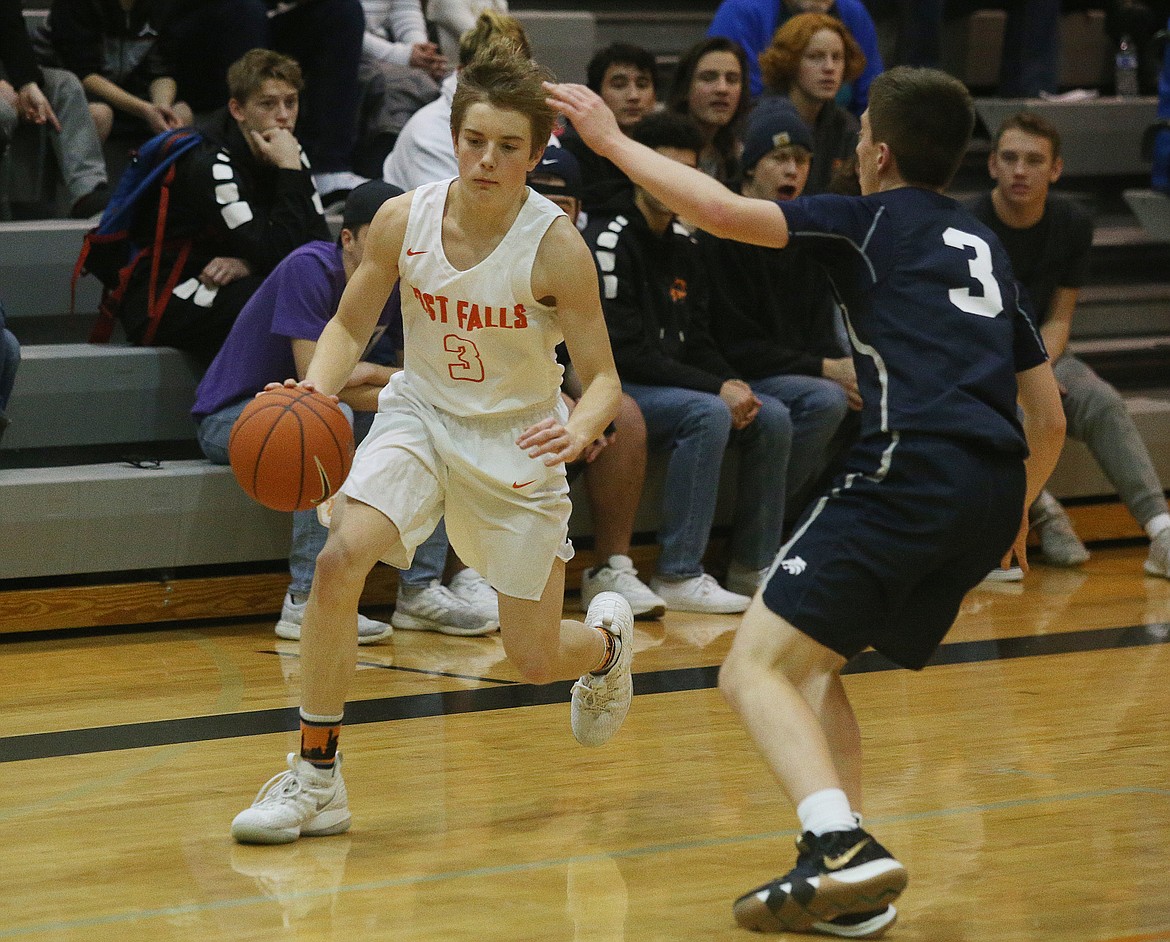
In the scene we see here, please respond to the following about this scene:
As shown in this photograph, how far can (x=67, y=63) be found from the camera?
284 inches

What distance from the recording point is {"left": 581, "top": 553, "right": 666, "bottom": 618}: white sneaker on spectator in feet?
19.9

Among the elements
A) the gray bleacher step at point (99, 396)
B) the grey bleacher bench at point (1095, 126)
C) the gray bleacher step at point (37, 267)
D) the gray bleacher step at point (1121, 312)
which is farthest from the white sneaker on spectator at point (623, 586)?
the grey bleacher bench at point (1095, 126)

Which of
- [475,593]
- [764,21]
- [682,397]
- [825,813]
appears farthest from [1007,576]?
[825,813]

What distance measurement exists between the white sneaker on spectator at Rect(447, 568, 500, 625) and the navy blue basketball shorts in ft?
9.25

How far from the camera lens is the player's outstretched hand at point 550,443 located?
343cm

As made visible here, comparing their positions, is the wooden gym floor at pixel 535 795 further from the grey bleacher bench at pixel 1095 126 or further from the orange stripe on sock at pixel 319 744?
the grey bleacher bench at pixel 1095 126

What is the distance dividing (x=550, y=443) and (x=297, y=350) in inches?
94.1

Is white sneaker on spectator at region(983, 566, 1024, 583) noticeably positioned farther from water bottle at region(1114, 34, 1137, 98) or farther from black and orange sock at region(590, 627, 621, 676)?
water bottle at region(1114, 34, 1137, 98)

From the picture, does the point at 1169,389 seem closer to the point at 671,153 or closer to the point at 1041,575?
the point at 1041,575

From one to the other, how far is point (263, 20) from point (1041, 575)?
13.6 ft

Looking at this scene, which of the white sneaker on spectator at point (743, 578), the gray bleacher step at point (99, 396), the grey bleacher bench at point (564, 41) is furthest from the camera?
the grey bleacher bench at point (564, 41)

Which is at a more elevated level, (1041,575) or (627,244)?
(627,244)

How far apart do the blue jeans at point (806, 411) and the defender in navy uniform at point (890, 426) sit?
10.6 ft

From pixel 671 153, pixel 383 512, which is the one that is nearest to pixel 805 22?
pixel 671 153
